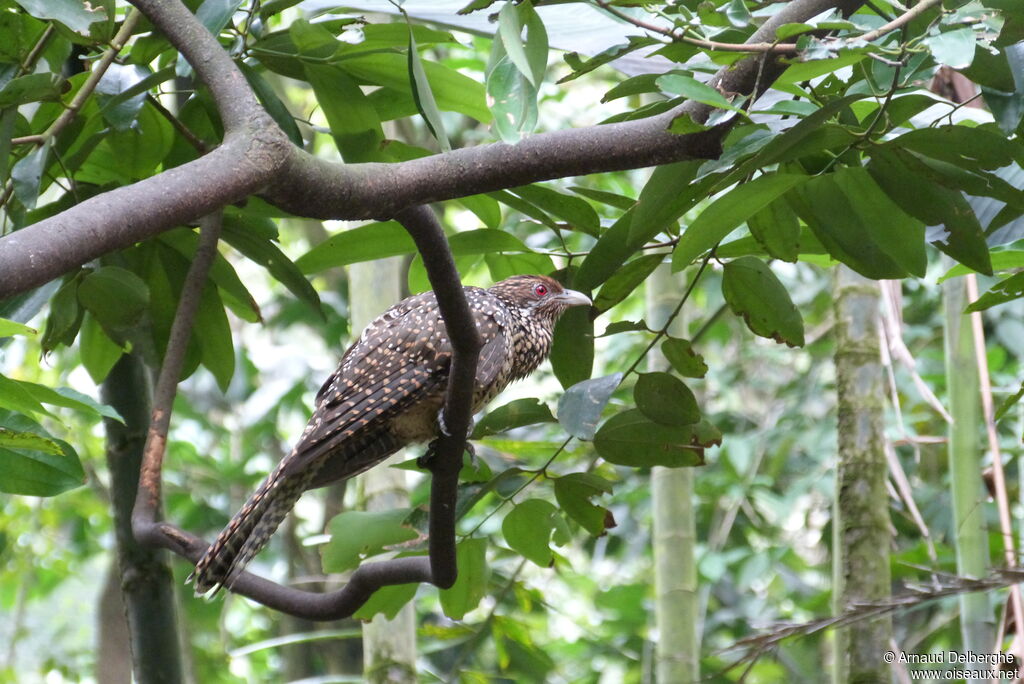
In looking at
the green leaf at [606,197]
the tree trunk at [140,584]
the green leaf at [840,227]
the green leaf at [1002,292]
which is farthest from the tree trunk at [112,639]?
the green leaf at [1002,292]

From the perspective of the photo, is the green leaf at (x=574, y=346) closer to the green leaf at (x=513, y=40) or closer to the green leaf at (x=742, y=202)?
the green leaf at (x=742, y=202)

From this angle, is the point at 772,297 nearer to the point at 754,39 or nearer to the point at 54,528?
the point at 754,39

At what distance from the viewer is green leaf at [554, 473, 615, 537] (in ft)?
7.69

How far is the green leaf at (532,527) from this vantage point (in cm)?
241

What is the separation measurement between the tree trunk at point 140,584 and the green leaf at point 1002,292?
1.69 metres

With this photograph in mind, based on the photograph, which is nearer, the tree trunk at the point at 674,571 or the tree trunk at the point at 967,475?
the tree trunk at the point at 967,475

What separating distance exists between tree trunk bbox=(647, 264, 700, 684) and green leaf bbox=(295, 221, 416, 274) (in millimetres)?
1080

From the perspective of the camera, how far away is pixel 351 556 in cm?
243

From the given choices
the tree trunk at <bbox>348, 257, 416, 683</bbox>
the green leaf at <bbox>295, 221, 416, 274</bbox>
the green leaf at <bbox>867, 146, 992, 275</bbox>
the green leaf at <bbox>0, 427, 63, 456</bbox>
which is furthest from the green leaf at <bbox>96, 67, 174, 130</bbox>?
the tree trunk at <bbox>348, 257, 416, 683</bbox>

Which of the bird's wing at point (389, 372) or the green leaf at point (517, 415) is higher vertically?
the bird's wing at point (389, 372)

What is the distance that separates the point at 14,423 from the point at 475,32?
3.83 ft

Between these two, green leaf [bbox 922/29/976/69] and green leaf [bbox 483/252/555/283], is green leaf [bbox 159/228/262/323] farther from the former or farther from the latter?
green leaf [bbox 922/29/976/69]

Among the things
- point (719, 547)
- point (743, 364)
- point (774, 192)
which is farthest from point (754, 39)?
point (743, 364)

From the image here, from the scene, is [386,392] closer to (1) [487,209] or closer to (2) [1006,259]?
(1) [487,209]
